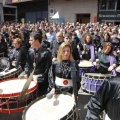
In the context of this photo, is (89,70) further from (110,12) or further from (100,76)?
(110,12)

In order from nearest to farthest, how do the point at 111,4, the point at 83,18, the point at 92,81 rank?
the point at 92,81, the point at 111,4, the point at 83,18

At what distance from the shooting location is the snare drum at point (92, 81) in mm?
3580

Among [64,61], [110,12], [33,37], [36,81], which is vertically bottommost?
[36,81]

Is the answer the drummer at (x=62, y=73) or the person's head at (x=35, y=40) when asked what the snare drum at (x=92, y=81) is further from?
the person's head at (x=35, y=40)

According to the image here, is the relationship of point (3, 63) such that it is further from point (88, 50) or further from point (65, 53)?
point (88, 50)

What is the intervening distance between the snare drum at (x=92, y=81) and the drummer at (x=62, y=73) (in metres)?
0.57

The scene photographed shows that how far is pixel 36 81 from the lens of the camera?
11.3ft

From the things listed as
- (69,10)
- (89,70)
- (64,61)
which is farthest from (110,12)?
(64,61)

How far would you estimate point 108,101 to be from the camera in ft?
5.05

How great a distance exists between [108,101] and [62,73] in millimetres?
1616

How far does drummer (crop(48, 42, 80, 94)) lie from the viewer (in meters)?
3.11

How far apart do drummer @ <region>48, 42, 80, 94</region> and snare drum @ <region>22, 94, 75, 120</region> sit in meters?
0.28

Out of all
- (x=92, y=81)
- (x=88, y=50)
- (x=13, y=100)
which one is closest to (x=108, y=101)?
(x=13, y=100)

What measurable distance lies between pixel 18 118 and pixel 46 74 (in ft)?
3.79
